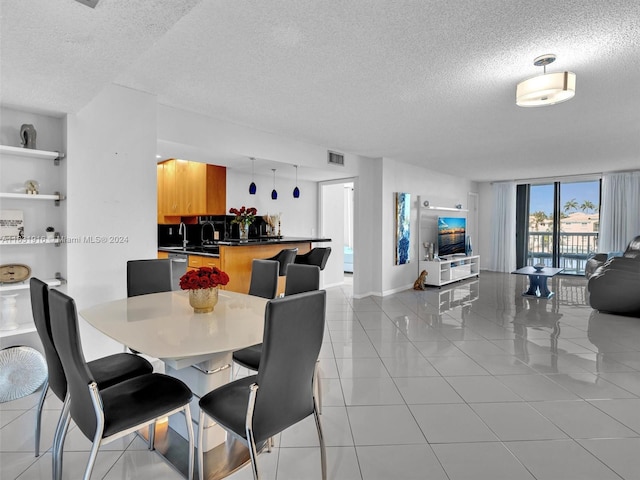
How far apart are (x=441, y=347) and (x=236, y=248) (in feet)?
9.55

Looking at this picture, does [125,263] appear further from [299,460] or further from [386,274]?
[386,274]

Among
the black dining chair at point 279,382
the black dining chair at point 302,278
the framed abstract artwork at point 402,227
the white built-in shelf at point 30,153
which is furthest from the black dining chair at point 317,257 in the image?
the black dining chair at point 279,382

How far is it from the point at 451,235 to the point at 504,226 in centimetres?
234

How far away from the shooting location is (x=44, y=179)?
9.81 feet

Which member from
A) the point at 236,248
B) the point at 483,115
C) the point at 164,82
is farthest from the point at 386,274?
the point at 164,82

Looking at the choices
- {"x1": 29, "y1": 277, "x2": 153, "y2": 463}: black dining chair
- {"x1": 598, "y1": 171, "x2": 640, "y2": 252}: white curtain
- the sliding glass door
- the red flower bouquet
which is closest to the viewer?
{"x1": 29, "y1": 277, "x2": 153, "y2": 463}: black dining chair

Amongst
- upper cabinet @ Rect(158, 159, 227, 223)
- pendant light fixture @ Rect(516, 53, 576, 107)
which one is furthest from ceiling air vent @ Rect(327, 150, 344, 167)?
pendant light fixture @ Rect(516, 53, 576, 107)

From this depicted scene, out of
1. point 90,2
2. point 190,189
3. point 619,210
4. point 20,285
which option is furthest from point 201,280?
point 619,210

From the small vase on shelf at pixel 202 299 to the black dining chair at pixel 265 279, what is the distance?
89 centimetres

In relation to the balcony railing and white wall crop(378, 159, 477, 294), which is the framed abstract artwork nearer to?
white wall crop(378, 159, 477, 294)

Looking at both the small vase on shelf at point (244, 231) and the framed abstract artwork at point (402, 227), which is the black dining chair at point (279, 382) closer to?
the small vase on shelf at point (244, 231)

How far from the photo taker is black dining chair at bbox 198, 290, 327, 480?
1484 millimetres

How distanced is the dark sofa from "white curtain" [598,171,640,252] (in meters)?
3.49

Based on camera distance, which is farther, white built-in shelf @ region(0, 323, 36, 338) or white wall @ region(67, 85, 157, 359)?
white wall @ region(67, 85, 157, 359)
